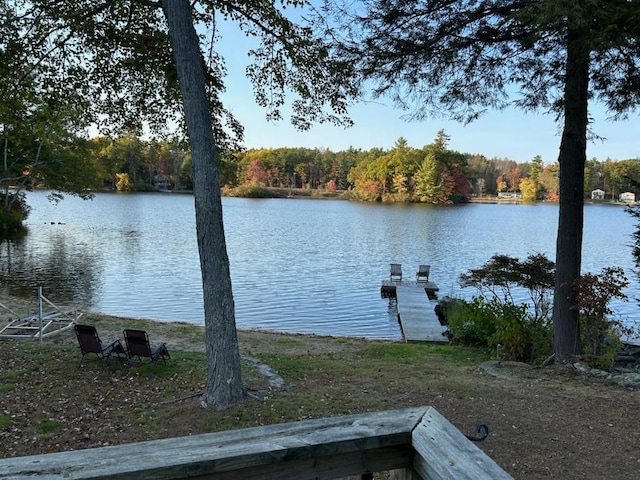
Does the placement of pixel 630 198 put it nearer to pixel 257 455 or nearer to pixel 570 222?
pixel 570 222

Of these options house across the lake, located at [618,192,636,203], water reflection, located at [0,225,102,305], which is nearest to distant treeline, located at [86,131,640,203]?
house across the lake, located at [618,192,636,203]

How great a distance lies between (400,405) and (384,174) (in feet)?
290

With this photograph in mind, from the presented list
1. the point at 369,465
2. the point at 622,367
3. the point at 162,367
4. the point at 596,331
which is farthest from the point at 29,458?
the point at 622,367

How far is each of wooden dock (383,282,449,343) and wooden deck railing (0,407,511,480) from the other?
35.8 ft

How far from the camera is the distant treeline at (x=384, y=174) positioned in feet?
288

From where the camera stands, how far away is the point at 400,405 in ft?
18.6

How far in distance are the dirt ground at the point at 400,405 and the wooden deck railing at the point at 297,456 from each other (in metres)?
2.94

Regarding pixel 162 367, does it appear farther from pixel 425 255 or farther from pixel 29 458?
pixel 425 255

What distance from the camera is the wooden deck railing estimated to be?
1308 mm

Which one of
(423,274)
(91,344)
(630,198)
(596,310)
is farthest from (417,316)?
(630,198)

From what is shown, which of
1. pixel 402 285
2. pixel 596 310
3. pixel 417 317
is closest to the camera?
pixel 596 310

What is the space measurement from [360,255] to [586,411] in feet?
76.4

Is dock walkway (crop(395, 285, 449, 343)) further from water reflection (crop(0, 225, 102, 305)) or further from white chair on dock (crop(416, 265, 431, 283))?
water reflection (crop(0, 225, 102, 305))

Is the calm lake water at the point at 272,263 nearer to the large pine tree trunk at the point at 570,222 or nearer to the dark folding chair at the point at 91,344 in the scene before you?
the large pine tree trunk at the point at 570,222
